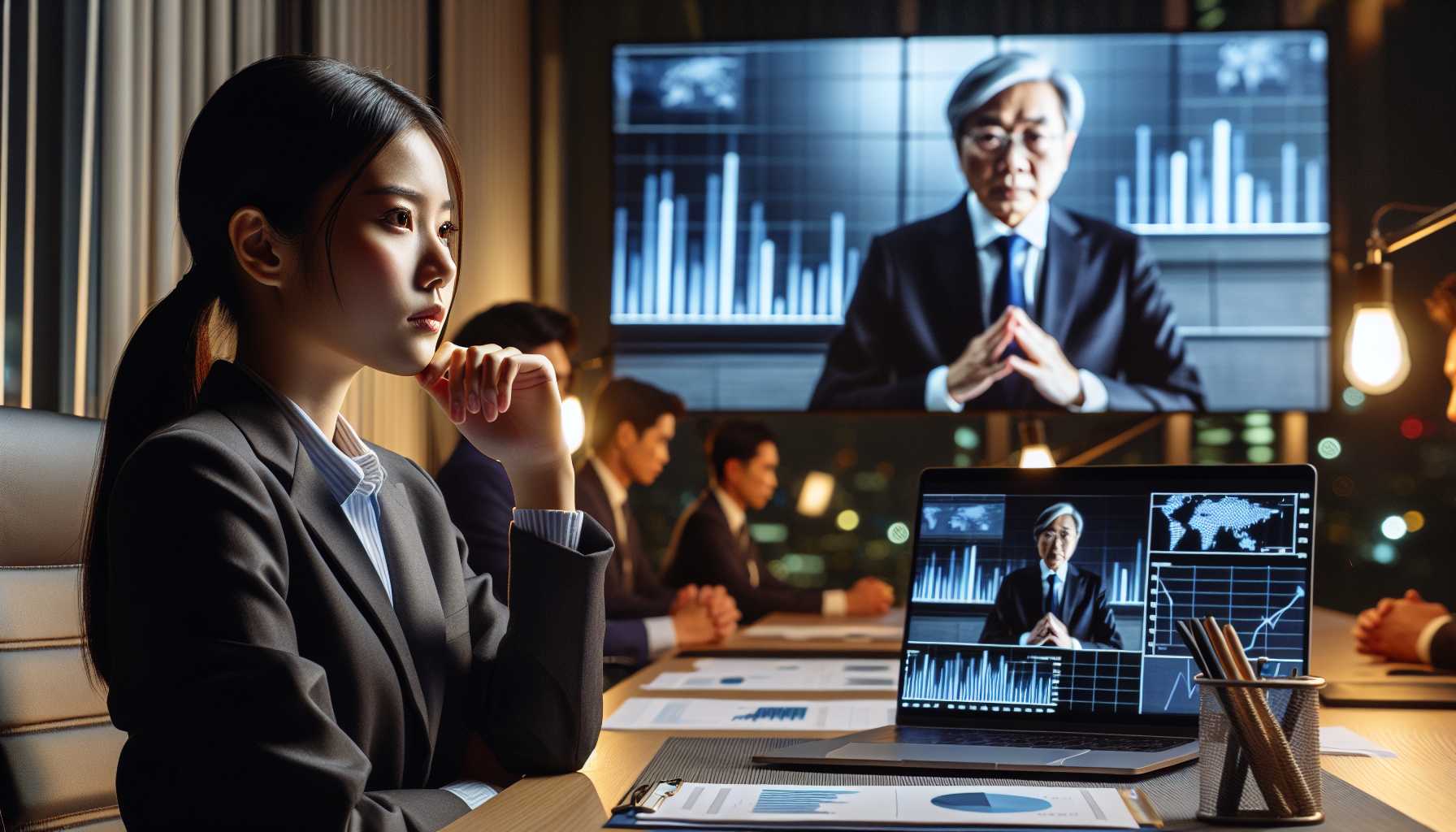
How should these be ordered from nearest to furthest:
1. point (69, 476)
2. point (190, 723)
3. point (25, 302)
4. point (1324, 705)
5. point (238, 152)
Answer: point (190, 723)
point (238, 152)
point (69, 476)
point (1324, 705)
point (25, 302)

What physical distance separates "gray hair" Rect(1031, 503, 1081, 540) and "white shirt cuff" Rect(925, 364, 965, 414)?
2.59 meters

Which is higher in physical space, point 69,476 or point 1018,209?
point 1018,209

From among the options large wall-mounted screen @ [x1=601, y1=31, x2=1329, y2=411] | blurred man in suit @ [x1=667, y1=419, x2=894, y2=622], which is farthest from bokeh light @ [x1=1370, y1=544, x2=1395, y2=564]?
blurred man in suit @ [x1=667, y1=419, x2=894, y2=622]

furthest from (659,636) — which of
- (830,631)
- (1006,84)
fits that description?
(1006,84)

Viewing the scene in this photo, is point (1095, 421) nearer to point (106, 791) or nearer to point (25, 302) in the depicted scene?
point (25, 302)

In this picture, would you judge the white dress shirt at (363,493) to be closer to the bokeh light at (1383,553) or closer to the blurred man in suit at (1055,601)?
the blurred man in suit at (1055,601)

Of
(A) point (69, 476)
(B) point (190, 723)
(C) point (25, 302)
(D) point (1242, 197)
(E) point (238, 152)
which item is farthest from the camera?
(D) point (1242, 197)

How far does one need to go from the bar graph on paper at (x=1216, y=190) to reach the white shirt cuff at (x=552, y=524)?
3176mm

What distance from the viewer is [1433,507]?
14.6 feet

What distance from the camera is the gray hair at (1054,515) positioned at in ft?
4.33

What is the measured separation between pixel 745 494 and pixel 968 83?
56.6 inches

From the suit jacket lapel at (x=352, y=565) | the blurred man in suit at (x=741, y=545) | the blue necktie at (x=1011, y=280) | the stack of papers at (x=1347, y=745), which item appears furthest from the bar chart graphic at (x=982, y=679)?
the blue necktie at (x=1011, y=280)

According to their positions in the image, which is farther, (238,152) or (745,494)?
(745,494)

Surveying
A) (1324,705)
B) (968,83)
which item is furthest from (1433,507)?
(1324,705)
